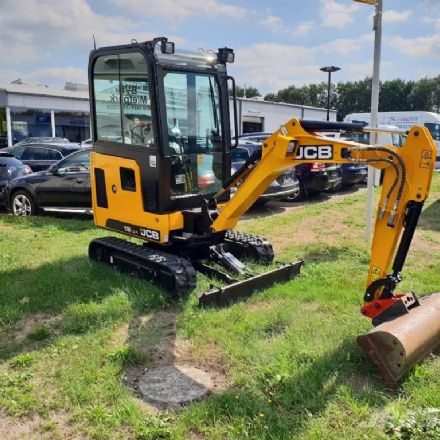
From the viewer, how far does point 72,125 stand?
35.6 m

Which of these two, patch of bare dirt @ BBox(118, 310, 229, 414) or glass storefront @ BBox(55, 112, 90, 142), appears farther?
glass storefront @ BBox(55, 112, 90, 142)

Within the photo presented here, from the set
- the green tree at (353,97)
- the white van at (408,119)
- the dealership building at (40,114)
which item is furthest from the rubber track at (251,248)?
the green tree at (353,97)

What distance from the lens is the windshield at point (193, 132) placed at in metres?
5.95

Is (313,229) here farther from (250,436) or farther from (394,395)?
(250,436)

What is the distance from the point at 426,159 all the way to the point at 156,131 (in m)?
2.99

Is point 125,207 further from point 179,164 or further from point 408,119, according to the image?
point 408,119

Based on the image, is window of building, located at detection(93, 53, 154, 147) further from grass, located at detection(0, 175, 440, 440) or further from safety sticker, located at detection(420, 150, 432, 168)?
safety sticker, located at detection(420, 150, 432, 168)

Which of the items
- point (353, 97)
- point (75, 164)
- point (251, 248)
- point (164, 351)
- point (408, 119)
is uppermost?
point (353, 97)

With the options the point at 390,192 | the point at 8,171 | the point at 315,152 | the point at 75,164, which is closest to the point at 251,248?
the point at 315,152

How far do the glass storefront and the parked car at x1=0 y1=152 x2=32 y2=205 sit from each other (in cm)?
2288

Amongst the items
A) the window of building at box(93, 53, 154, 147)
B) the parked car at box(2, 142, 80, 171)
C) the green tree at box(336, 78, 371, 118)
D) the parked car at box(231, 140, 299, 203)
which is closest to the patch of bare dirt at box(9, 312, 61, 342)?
the window of building at box(93, 53, 154, 147)

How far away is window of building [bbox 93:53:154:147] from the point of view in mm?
5828

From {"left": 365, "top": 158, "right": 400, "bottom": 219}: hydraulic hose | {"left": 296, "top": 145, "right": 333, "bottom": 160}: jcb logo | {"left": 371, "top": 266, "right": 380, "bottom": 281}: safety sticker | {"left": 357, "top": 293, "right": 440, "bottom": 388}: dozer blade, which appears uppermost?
{"left": 296, "top": 145, "right": 333, "bottom": 160}: jcb logo

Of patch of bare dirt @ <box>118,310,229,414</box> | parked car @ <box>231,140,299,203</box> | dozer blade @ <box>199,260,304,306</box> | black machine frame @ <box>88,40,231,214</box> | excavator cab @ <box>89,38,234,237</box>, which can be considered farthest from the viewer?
parked car @ <box>231,140,299,203</box>
